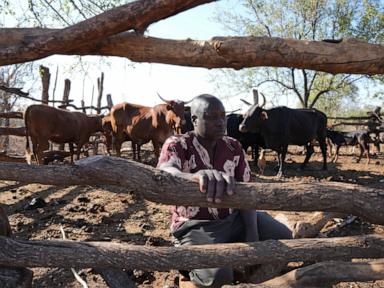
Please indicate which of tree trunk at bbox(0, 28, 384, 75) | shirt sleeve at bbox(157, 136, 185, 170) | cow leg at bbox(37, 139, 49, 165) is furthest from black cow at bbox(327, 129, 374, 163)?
shirt sleeve at bbox(157, 136, 185, 170)

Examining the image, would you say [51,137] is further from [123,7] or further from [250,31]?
[250,31]

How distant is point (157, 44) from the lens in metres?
3.40

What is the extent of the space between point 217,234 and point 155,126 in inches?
315

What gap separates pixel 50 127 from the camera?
9508 millimetres

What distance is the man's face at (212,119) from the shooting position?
114 inches

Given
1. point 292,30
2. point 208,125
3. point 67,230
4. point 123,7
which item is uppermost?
point 292,30

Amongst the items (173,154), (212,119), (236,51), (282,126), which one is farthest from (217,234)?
(282,126)

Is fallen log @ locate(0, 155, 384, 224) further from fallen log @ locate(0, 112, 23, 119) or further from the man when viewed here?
fallen log @ locate(0, 112, 23, 119)

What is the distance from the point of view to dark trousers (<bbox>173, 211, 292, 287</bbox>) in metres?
2.71

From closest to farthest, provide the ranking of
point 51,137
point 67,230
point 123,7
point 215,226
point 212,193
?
point 212,193 < point 215,226 < point 123,7 < point 67,230 < point 51,137

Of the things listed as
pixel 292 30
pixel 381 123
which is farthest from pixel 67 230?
pixel 292 30

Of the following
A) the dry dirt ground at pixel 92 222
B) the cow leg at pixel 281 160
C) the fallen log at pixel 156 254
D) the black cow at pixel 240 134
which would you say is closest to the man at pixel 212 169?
the fallen log at pixel 156 254

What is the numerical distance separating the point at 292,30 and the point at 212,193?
22.5m

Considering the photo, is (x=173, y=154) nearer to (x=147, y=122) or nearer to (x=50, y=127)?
(x=50, y=127)
